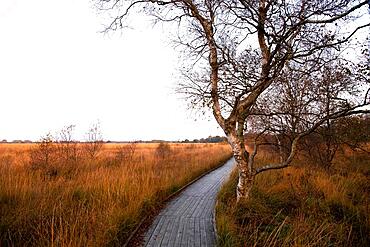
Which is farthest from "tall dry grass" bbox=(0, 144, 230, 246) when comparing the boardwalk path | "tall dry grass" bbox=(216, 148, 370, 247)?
"tall dry grass" bbox=(216, 148, 370, 247)

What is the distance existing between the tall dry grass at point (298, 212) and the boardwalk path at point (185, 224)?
39 cm

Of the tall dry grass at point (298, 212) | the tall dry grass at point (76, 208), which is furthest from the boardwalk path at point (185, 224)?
the tall dry grass at point (76, 208)

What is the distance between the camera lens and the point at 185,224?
269 inches

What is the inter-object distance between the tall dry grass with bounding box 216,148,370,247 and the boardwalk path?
0.39 meters

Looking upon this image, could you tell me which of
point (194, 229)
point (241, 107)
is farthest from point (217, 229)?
point (241, 107)

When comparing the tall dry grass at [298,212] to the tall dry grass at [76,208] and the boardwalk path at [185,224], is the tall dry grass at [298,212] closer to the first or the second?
the boardwalk path at [185,224]

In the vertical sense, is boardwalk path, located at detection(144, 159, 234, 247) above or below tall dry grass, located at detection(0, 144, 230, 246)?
below

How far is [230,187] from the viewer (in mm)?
10867

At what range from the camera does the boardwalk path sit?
5.76 m

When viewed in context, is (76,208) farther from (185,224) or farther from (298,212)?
(298,212)

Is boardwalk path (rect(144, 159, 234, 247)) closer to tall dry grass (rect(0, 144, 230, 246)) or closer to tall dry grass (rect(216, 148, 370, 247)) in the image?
tall dry grass (rect(216, 148, 370, 247))

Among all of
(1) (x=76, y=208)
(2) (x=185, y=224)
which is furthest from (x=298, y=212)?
(1) (x=76, y=208)

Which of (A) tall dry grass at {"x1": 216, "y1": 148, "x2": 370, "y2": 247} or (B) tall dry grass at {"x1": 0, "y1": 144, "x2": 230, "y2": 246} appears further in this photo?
(A) tall dry grass at {"x1": 216, "y1": 148, "x2": 370, "y2": 247}

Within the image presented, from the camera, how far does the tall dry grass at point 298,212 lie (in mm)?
5871
